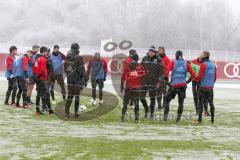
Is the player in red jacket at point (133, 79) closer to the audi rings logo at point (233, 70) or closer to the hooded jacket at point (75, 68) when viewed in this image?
the hooded jacket at point (75, 68)

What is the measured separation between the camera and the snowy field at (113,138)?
29.9 ft

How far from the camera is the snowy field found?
29.9 feet

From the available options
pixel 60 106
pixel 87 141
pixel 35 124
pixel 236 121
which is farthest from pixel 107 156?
pixel 60 106

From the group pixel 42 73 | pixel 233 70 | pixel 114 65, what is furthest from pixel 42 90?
pixel 233 70

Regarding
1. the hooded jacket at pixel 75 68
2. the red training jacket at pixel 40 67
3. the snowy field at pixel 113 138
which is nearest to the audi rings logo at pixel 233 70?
the snowy field at pixel 113 138

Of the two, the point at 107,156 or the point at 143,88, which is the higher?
the point at 143,88

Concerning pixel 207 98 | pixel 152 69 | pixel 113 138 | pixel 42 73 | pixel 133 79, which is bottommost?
pixel 113 138

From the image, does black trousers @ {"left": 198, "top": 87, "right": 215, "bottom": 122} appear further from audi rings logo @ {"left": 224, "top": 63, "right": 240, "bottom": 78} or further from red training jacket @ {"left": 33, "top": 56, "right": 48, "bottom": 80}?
audi rings logo @ {"left": 224, "top": 63, "right": 240, "bottom": 78}

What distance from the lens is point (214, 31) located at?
336ft

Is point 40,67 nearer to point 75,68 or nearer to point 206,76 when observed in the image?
point 75,68

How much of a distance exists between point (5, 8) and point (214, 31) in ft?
135

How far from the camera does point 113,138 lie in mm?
11031

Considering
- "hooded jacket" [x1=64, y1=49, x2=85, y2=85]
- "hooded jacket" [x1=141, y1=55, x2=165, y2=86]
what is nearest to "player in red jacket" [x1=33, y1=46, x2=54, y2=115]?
"hooded jacket" [x1=64, y1=49, x2=85, y2=85]

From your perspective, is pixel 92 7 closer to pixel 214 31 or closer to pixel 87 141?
pixel 214 31
